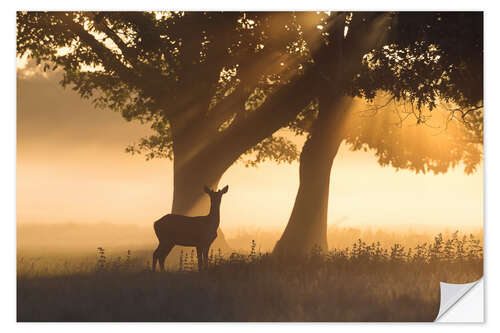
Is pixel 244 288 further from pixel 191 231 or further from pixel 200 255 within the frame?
pixel 191 231

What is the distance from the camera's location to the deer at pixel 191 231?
42.4 feet

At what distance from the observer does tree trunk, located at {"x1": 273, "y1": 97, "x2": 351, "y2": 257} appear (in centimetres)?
1512

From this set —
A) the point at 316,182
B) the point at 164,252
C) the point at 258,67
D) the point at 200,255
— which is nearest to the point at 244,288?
the point at 200,255

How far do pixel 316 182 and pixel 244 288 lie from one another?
14.6ft

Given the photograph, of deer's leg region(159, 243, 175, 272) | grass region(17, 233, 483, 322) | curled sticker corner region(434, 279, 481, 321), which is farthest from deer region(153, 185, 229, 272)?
curled sticker corner region(434, 279, 481, 321)

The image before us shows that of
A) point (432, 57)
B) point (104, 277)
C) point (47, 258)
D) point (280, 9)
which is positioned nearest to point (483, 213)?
point (432, 57)

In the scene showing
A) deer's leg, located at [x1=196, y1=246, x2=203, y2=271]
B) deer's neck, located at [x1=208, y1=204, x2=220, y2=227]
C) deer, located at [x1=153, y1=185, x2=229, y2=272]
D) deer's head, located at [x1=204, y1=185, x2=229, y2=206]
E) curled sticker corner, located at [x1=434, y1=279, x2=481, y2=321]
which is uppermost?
deer's head, located at [x1=204, y1=185, x2=229, y2=206]

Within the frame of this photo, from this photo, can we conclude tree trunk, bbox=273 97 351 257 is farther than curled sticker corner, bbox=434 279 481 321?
Yes

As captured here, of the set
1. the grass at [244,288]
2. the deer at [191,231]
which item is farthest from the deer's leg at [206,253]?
the grass at [244,288]

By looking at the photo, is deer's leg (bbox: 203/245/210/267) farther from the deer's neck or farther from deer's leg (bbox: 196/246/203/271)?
the deer's neck

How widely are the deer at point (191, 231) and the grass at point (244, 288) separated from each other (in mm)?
295

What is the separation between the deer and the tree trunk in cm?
214

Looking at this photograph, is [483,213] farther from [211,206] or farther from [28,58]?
[28,58]

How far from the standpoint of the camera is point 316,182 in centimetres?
1565
